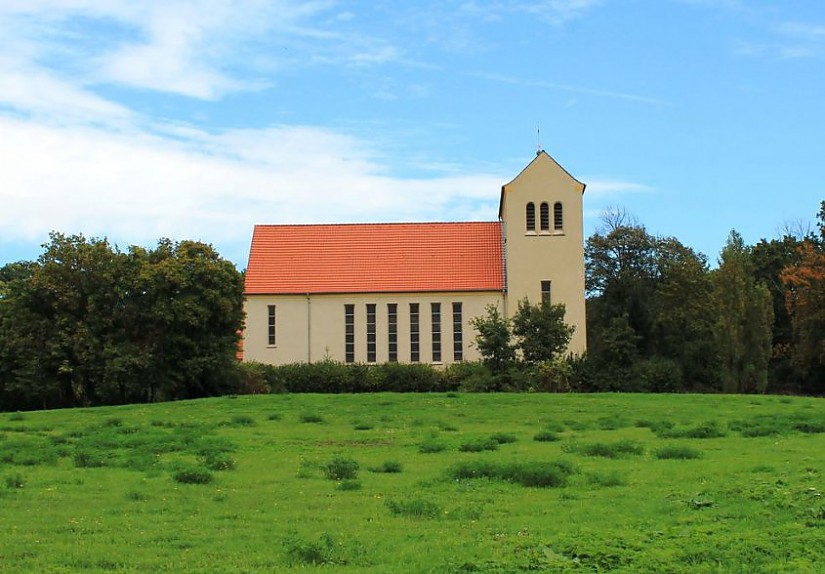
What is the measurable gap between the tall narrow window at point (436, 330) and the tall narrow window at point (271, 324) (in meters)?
10.0

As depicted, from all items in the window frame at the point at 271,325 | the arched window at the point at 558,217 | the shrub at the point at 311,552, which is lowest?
the shrub at the point at 311,552

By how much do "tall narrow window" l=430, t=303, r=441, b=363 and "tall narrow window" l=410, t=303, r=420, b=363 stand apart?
106cm

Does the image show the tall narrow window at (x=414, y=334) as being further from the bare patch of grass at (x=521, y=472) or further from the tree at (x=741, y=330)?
the bare patch of grass at (x=521, y=472)

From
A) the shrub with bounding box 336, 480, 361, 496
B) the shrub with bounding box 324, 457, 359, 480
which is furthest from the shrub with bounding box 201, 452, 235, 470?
the shrub with bounding box 336, 480, 361, 496

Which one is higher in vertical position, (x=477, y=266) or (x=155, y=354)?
(x=477, y=266)

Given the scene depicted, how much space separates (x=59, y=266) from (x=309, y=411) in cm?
2291

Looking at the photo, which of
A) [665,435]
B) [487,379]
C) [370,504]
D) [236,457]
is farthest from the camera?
[487,379]

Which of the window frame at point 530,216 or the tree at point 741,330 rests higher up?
the window frame at point 530,216

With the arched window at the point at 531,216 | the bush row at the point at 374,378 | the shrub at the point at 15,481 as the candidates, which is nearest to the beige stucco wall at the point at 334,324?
the bush row at the point at 374,378

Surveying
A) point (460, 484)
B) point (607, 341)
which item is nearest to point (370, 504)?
point (460, 484)

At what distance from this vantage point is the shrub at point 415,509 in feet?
42.2

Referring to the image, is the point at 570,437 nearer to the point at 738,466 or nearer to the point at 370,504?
the point at 738,466

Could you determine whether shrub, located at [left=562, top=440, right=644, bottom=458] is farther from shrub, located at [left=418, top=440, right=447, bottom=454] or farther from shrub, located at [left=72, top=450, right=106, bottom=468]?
shrub, located at [left=72, top=450, right=106, bottom=468]

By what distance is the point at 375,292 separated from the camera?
63.3 m
